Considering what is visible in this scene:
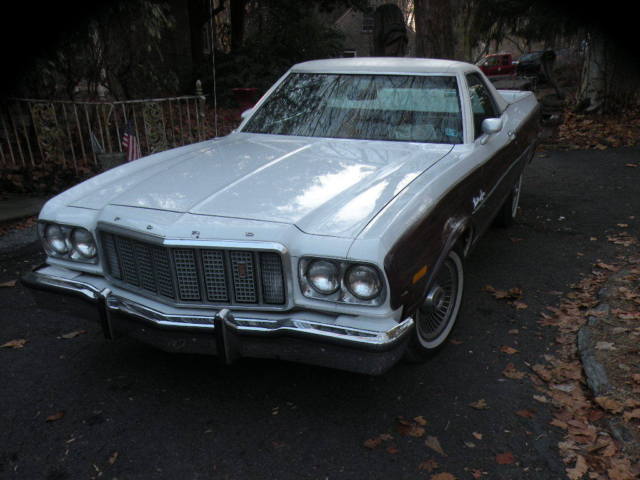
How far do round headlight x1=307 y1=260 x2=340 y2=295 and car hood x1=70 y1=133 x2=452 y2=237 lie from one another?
153mm

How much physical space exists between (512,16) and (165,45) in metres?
11.6

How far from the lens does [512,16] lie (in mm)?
18609

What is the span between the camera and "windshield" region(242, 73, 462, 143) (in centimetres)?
398

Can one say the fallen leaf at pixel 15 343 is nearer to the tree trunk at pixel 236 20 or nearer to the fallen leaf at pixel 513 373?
the fallen leaf at pixel 513 373

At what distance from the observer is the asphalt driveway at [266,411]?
2615mm

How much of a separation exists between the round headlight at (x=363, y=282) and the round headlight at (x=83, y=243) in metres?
1.53

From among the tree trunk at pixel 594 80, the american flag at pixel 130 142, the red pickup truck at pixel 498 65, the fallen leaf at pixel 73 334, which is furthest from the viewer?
the red pickup truck at pixel 498 65

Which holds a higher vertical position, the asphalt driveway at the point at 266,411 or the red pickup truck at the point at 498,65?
the asphalt driveway at the point at 266,411

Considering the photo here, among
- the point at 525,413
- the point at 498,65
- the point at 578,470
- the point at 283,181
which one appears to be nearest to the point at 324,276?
the point at 283,181

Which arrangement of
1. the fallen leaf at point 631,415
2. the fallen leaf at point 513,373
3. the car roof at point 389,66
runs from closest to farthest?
the fallen leaf at point 631,415 → the fallen leaf at point 513,373 → the car roof at point 389,66

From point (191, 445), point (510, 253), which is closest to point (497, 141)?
point (510, 253)

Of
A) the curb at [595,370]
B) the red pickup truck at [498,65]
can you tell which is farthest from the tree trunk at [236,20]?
the curb at [595,370]

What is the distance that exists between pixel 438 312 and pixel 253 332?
4.55 ft

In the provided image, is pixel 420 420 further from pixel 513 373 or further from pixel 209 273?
pixel 209 273
